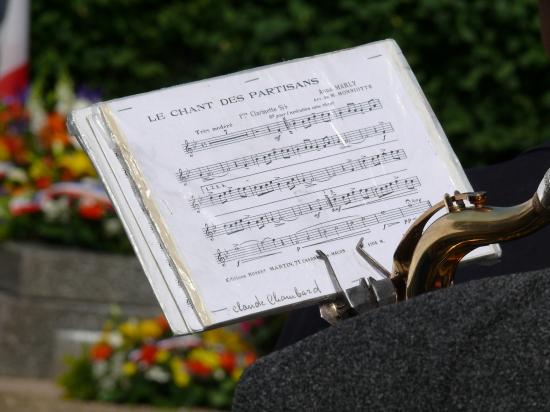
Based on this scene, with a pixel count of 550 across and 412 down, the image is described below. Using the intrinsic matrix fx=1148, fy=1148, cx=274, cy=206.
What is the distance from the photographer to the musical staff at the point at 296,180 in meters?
1.31

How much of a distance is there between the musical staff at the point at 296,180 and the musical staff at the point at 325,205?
26 millimetres

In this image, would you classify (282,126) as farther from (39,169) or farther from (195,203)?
(39,169)

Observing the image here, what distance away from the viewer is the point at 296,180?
1338 mm

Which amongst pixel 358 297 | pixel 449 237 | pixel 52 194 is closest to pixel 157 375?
pixel 52 194

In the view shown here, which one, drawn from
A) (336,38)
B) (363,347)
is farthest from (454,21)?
(363,347)

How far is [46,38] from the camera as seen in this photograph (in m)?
5.45

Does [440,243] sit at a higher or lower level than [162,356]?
higher

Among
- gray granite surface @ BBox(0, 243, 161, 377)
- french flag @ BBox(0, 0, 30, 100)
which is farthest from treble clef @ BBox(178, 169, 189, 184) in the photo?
french flag @ BBox(0, 0, 30, 100)

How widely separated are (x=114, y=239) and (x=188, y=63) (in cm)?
107

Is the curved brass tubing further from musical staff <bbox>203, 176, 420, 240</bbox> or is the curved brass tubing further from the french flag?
the french flag

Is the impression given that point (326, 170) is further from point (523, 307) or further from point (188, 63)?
point (188, 63)

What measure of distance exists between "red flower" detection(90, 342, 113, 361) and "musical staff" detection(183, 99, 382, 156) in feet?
9.64

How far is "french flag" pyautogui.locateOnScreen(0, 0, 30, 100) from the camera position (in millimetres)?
5105

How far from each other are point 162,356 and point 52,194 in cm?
101
